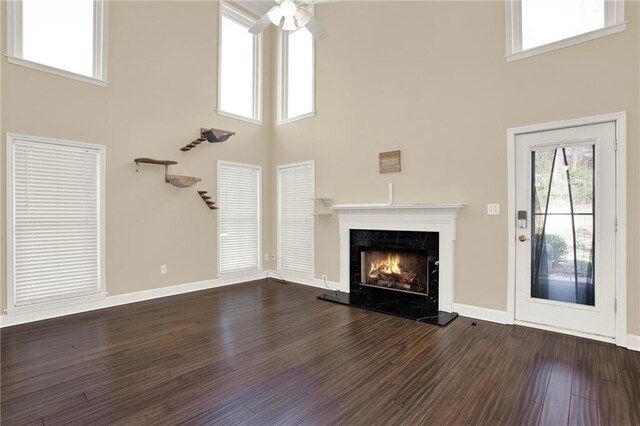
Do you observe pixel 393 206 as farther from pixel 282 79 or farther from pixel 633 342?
pixel 282 79

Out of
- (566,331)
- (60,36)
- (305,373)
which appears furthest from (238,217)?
(566,331)

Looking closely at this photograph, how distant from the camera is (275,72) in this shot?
6297 millimetres

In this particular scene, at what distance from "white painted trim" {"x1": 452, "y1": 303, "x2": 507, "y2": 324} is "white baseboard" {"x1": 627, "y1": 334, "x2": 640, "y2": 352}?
3.32 feet

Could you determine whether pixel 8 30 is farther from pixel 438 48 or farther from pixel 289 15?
pixel 438 48

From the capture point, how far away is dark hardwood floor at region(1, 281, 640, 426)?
207cm

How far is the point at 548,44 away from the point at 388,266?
322 centimetres

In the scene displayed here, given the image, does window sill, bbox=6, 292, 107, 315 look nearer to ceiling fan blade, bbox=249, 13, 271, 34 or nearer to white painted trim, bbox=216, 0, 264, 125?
white painted trim, bbox=216, 0, 264, 125

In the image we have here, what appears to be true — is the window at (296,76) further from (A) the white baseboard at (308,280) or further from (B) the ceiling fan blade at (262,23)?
(A) the white baseboard at (308,280)

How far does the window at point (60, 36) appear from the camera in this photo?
12.3 ft

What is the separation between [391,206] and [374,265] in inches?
42.4

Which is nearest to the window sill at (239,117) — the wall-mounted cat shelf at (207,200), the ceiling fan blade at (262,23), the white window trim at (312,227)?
the white window trim at (312,227)

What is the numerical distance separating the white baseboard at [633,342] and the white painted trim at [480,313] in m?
1.01

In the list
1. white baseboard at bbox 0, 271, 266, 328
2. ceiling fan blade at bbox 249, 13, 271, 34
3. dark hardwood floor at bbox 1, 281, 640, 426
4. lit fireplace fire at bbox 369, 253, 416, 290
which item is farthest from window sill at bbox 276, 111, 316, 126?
dark hardwood floor at bbox 1, 281, 640, 426

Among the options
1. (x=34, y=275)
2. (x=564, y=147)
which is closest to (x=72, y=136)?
(x=34, y=275)
